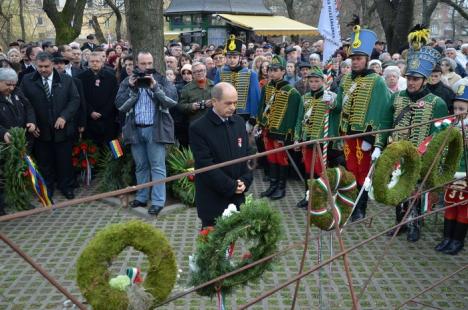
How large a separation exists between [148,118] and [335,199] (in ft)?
12.2

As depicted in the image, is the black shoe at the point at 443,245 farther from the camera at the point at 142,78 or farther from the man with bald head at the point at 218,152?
the camera at the point at 142,78

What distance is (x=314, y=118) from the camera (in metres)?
7.55

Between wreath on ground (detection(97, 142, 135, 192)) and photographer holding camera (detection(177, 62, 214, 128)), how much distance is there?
113 centimetres

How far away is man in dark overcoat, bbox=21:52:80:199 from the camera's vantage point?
25.4ft

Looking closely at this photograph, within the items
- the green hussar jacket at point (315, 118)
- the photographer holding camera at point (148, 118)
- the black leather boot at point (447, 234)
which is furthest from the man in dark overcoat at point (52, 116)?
the black leather boot at point (447, 234)

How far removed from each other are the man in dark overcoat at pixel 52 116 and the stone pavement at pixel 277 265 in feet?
2.54

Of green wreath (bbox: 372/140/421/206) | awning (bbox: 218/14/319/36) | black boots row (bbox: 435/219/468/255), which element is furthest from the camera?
awning (bbox: 218/14/319/36)

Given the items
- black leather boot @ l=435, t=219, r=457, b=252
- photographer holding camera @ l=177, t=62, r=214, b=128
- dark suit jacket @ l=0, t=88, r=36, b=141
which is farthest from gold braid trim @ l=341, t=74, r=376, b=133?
dark suit jacket @ l=0, t=88, r=36, b=141

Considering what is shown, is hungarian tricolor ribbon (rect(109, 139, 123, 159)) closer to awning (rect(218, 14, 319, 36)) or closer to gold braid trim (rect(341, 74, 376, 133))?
gold braid trim (rect(341, 74, 376, 133))

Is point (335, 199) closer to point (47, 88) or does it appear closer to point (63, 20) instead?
point (47, 88)

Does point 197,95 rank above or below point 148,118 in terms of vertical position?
above

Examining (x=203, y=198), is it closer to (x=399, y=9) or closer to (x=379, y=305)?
(x=379, y=305)

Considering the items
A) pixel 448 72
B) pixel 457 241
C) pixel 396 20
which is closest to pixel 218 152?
pixel 457 241

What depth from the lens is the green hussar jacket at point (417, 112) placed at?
6.01 m
